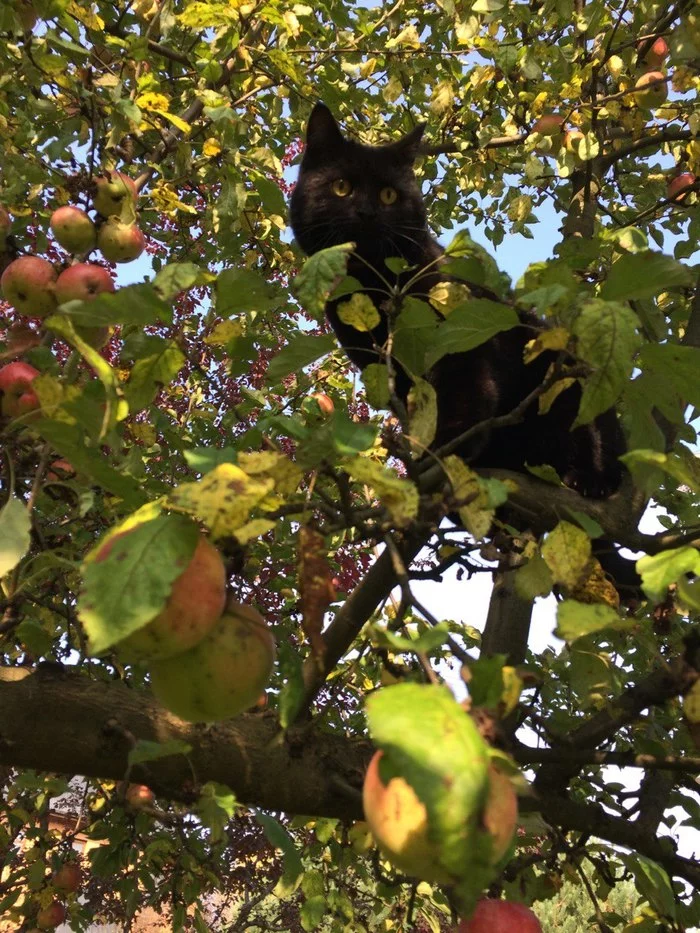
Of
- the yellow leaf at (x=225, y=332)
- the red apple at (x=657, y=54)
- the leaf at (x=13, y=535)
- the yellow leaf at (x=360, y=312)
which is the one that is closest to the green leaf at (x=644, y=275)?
the yellow leaf at (x=360, y=312)

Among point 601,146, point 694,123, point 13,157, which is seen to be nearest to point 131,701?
point 13,157

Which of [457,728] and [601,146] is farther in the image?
[601,146]

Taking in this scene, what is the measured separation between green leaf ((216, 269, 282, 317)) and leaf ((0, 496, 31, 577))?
1.73ft

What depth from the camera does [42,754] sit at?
1725 mm

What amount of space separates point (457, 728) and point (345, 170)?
3.07 meters

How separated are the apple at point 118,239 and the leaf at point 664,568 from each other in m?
1.66

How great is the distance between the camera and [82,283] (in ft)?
6.16

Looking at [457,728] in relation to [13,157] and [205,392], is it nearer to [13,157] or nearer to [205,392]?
[13,157]

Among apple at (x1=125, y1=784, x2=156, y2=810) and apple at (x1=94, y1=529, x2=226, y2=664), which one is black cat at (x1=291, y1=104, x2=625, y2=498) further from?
apple at (x1=94, y1=529, x2=226, y2=664)

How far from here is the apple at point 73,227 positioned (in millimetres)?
2079

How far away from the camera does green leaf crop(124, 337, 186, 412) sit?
4.53 feet

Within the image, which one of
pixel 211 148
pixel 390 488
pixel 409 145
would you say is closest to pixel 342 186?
pixel 409 145

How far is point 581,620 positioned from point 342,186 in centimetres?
278

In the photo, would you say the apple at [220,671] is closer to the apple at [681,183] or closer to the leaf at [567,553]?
the leaf at [567,553]
